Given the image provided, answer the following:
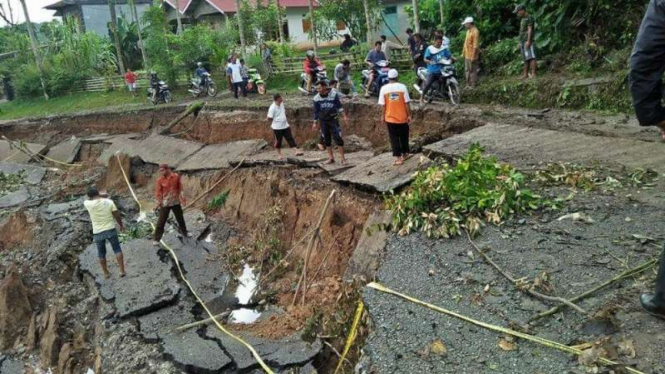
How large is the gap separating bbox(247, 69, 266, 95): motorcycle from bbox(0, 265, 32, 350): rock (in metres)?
10.9

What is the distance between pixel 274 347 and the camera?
686 centimetres

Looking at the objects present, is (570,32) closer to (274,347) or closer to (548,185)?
(548,185)

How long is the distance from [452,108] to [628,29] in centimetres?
360

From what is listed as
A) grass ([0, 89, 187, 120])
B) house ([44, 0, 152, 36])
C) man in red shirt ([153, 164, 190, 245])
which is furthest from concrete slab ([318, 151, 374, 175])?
house ([44, 0, 152, 36])

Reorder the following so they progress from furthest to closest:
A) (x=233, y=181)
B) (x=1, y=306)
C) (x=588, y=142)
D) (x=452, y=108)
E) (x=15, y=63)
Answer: (x=15, y=63) < (x=233, y=181) < (x=452, y=108) < (x=1, y=306) < (x=588, y=142)

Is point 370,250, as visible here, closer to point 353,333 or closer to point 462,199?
point 462,199

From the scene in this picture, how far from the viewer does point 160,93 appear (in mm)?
21422

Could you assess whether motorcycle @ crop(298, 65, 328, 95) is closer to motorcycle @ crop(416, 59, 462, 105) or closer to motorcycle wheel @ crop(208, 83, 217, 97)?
motorcycle @ crop(416, 59, 462, 105)

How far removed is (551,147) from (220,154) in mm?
8788

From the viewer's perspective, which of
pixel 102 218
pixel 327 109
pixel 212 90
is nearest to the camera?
pixel 102 218

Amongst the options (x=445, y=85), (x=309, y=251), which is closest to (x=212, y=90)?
(x=445, y=85)

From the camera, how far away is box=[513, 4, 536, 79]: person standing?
450 inches

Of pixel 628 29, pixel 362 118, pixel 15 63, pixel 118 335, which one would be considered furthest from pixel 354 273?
pixel 15 63

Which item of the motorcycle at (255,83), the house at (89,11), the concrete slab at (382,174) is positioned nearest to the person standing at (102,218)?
the concrete slab at (382,174)
